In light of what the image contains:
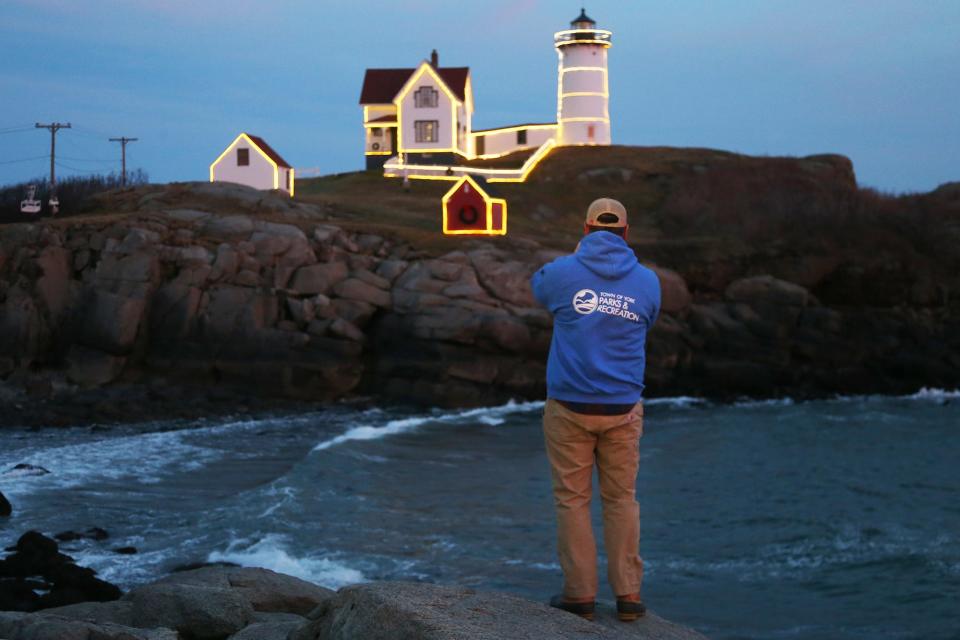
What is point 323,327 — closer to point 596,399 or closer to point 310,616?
point 310,616

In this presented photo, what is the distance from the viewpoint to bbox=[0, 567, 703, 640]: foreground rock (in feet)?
20.5

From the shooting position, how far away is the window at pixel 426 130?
67000mm

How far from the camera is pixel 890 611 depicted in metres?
14.9

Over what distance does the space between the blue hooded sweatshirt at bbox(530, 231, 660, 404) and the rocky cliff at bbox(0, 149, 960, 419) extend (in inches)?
1152

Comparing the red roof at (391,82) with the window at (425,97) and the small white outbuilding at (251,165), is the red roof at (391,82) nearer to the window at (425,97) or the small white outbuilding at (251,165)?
the window at (425,97)

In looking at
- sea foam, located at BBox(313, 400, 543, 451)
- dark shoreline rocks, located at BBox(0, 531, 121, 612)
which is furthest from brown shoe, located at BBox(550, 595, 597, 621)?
sea foam, located at BBox(313, 400, 543, 451)

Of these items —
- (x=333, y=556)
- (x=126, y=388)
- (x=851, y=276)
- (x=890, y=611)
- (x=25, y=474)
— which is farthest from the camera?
(x=851, y=276)

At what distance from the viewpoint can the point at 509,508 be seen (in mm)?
20656

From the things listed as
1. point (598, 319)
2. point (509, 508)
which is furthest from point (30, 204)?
point (598, 319)

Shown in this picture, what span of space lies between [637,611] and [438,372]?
2975 cm

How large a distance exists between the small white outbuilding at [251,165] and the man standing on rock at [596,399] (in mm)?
Answer: 50504

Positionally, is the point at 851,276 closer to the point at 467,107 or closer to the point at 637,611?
the point at 467,107

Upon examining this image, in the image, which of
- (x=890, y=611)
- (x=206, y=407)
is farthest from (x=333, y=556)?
(x=206, y=407)

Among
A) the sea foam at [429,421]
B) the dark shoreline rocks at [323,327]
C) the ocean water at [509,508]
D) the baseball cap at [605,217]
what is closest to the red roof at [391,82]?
the dark shoreline rocks at [323,327]
